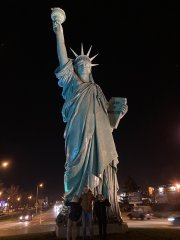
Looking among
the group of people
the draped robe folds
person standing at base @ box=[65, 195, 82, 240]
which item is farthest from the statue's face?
person standing at base @ box=[65, 195, 82, 240]

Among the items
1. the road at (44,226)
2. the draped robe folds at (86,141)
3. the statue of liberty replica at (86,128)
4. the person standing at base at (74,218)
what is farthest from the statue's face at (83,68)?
the road at (44,226)

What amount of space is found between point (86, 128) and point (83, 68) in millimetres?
3957

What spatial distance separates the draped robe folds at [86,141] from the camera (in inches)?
525

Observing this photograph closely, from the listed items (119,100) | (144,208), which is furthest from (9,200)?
(119,100)

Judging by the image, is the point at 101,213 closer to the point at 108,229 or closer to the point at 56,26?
the point at 108,229

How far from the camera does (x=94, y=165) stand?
537 inches

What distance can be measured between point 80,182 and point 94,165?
42.4 inches

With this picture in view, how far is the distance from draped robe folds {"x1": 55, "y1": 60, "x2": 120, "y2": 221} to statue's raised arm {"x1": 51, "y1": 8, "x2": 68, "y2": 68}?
0.40 metres

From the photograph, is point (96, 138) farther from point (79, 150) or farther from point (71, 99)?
point (71, 99)

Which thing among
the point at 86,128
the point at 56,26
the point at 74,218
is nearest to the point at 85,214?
the point at 74,218

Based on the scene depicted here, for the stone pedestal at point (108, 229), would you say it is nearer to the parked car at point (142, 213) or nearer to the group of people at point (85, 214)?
the group of people at point (85, 214)

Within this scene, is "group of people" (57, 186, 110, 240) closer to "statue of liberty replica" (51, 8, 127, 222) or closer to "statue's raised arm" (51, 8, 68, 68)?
"statue of liberty replica" (51, 8, 127, 222)

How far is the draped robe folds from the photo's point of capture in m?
13.3

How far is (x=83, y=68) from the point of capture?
16.2 meters
